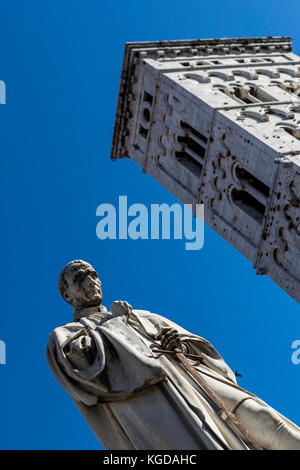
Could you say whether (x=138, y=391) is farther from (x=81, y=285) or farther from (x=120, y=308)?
(x=81, y=285)

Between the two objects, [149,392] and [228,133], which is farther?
[228,133]

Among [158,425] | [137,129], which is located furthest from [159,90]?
[158,425]

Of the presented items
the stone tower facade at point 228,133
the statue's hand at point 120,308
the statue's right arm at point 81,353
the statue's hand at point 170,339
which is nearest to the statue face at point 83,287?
the statue's hand at point 120,308

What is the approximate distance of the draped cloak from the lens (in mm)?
16359

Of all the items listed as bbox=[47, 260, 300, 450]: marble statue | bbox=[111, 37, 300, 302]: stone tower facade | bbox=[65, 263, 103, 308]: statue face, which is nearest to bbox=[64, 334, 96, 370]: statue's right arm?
bbox=[47, 260, 300, 450]: marble statue

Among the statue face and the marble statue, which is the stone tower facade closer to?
the statue face

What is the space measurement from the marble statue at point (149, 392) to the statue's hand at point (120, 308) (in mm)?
22

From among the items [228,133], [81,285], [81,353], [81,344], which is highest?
[228,133]

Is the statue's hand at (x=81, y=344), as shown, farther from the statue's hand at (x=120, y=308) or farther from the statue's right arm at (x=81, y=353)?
the statue's hand at (x=120, y=308)

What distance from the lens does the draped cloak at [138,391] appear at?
53.7 ft

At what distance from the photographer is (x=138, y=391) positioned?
55.7ft

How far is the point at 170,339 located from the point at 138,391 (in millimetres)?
1483

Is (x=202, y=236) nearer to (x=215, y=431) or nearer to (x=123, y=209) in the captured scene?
(x=123, y=209)

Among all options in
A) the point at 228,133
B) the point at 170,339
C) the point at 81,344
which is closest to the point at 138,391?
A: the point at 81,344
